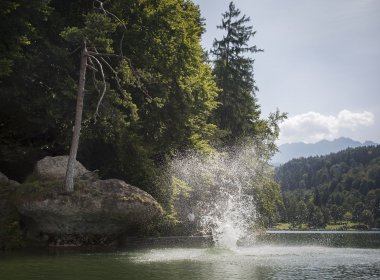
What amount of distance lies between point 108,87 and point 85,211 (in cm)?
760

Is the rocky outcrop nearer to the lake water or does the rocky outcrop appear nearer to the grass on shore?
the lake water

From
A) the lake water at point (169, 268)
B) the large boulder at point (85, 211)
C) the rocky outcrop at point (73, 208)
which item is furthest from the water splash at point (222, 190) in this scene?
the lake water at point (169, 268)

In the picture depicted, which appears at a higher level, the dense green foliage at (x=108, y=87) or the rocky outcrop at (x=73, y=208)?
the dense green foliage at (x=108, y=87)

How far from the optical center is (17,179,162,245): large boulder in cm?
2077

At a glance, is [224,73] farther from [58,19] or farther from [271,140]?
[58,19]

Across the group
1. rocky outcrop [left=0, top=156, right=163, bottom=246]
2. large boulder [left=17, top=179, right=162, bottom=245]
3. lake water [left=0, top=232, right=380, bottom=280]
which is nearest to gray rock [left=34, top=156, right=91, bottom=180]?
rocky outcrop [left=0, top=156, right=163, bottom=246]

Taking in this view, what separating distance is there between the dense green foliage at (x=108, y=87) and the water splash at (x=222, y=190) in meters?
1.87

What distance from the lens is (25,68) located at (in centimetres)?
2477

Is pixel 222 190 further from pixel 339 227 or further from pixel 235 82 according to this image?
pixel 339 227

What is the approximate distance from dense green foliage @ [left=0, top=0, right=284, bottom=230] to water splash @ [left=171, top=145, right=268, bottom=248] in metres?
1.87

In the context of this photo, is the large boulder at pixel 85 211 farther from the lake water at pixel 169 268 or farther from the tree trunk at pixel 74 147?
the lake water at pixel 169 268

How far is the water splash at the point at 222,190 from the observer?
33000 millimetres

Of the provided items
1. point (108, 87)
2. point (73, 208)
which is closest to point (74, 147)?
point (73, 208)

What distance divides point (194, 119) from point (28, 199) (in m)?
15.1
